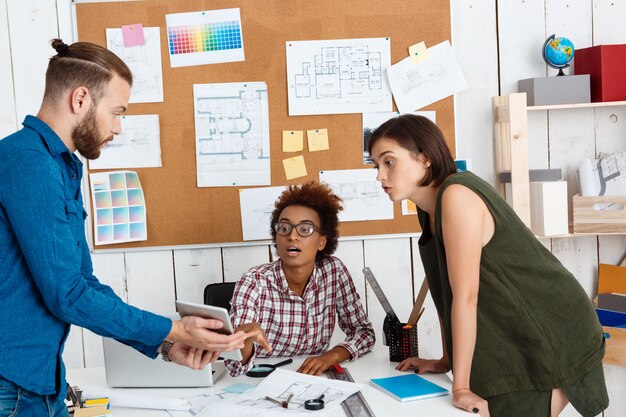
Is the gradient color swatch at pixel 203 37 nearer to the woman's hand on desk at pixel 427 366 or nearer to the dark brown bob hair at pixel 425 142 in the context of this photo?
the dark brown bob hair at pixel 425 142

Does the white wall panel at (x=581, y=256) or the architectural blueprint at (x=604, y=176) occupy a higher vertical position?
the architectural blueprint at (x=604, y=176)

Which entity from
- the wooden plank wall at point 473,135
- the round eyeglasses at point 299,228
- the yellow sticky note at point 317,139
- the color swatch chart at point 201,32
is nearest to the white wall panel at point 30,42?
the wooden plank wall at point 473,135

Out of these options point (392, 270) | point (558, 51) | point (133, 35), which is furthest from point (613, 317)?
point (133, 35)

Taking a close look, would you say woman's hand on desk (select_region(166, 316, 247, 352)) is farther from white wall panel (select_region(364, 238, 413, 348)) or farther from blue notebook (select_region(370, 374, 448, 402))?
white wall panel (select_region(364, 238, 413, 348))

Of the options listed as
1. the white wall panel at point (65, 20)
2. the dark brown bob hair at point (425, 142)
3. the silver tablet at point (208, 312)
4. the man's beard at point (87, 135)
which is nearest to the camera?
the man's beard at point (87, 135)

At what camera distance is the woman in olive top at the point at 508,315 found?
173 cm

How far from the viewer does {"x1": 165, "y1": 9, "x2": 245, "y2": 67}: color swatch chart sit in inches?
119

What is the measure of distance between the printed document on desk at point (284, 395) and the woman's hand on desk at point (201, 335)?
152 mm

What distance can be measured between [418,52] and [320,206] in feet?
3.02

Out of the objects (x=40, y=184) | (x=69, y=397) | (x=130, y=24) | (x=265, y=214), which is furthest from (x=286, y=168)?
(x=40, y=184)

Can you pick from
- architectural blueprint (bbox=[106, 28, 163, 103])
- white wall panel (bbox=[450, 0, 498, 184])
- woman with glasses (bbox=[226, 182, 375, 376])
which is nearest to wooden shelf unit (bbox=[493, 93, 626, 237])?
white wall panel (bbox=[450, 0, 498, 184])

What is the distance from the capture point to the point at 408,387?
6.03ft

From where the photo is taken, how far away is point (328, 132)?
3.08m

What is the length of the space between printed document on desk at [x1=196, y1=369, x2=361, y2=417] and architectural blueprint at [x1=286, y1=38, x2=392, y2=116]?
144 centimetres
